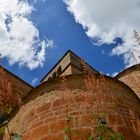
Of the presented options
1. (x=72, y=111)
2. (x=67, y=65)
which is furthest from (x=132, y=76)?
(x=67, y=65)

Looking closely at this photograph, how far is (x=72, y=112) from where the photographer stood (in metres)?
6.71

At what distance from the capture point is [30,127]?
7117 millimetres

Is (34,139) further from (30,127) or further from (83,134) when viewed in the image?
(83,134)

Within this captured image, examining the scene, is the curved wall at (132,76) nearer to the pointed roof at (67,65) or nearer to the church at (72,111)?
the church at (72,111)

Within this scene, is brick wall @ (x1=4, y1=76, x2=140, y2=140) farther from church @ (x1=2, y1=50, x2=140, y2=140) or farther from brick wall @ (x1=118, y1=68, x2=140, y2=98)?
brick wall @ (x1=118, y1=68, x2=140, y2=98)

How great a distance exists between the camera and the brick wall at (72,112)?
249 inches

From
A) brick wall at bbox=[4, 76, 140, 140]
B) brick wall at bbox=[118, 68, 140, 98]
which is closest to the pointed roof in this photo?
brick wall at bbox=[118, 68, 140, 98]

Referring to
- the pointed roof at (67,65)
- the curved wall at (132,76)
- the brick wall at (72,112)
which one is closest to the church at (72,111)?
the brick wall at (72,112)

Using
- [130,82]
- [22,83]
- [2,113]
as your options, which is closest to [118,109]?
[2,113]

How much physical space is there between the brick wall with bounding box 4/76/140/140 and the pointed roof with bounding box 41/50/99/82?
1464 centimetres

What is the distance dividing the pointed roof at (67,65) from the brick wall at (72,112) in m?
14.6

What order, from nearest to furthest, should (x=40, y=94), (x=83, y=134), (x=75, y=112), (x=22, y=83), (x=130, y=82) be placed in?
1. (x=83, y=134)
2. (x=75, y=112)
3. (x=40, y=94)
4. (x=130, y=82)
5. (x=22, y=83)

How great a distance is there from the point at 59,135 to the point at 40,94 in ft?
6.34

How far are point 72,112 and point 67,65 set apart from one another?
17.2 m
